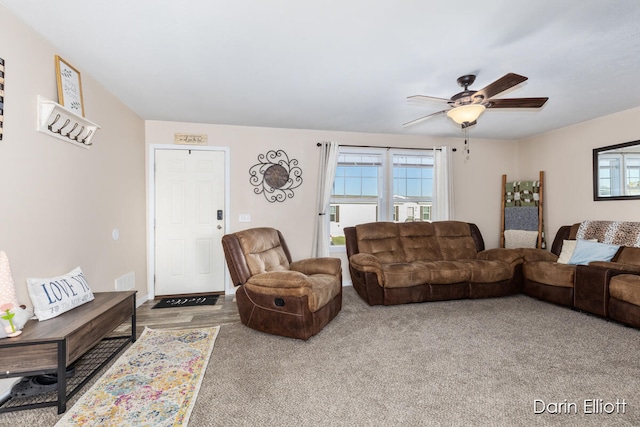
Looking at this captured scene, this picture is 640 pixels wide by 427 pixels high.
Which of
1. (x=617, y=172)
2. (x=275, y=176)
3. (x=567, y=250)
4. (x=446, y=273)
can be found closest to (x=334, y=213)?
(x=275, y=176)

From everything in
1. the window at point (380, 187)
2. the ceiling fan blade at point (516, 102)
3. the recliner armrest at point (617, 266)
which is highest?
the ceiling fan blade at point (516, 102)

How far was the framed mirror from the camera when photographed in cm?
339

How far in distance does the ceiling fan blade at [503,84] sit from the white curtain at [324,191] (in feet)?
7.24

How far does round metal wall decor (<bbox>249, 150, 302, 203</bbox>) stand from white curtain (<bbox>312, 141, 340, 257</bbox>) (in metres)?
0.35

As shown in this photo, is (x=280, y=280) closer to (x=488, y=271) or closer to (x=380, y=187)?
(x=380, y=187)

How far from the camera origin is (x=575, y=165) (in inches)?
159

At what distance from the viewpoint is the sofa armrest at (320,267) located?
3176 millimetres

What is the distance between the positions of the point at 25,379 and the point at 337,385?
202cm

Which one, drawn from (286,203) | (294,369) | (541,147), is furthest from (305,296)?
(541,147)

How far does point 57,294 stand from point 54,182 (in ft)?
2.74

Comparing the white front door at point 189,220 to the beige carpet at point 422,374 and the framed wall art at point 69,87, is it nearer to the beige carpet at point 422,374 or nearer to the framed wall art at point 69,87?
the beige carpet at point 422,374

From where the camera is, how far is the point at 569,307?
3.25 m

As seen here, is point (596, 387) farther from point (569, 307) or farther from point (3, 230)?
point (3, 230)

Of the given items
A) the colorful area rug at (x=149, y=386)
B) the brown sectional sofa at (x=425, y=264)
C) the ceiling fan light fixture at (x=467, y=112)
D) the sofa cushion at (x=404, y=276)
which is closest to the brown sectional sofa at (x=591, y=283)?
the brown sectional sofa at (x=425, y=264)
